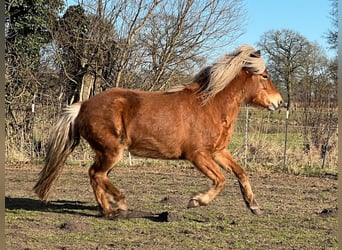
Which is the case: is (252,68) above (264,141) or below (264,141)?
above

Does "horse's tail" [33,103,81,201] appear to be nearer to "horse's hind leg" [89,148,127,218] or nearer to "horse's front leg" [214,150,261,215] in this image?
"horse's hind leg" [89,148,127,218]

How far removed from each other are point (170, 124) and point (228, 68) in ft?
2.93

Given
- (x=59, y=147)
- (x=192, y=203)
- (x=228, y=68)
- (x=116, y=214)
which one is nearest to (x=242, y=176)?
(x=192, y=203)

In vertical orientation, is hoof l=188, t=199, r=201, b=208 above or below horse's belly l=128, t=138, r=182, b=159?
below

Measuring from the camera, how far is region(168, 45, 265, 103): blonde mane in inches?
212

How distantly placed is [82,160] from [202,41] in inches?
172

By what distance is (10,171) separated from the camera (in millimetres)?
10422

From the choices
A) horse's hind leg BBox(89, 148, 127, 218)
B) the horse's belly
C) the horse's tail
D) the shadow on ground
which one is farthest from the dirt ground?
the horse's belly

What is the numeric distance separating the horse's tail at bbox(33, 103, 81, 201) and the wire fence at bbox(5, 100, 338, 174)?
653 centimetres

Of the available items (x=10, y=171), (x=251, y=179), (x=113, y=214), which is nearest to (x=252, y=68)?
(x=113, y=214)

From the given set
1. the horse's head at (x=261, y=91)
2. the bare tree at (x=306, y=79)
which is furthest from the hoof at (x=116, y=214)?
the bare tree at (x=306, y=79)

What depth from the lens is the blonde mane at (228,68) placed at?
5375 mm

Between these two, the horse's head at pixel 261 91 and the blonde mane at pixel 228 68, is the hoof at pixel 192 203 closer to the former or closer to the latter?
the blonde mane at pixel 228 68

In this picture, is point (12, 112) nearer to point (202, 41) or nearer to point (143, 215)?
point (202, 41)
